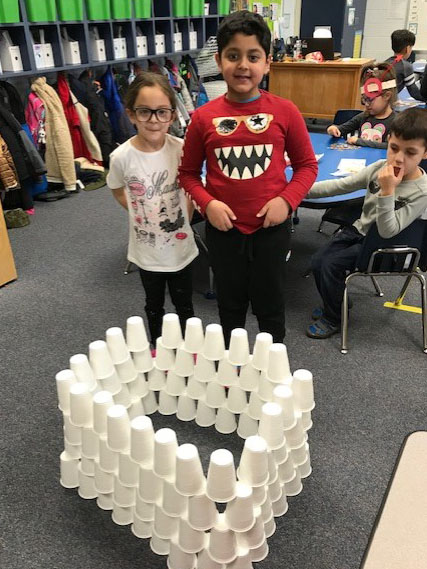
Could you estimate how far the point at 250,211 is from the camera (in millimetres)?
1526

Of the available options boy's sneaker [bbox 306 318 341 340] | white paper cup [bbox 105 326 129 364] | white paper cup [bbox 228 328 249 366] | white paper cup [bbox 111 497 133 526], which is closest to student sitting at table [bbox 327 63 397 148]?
boy's sneaker [bbox 306 318 341 340]

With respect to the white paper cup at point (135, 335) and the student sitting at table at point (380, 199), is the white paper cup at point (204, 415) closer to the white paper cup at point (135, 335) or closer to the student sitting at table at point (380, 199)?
the white paper cup at point (135, 335)

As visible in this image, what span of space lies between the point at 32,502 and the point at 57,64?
3759mm

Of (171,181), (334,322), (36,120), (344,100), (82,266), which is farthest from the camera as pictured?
(344,100)

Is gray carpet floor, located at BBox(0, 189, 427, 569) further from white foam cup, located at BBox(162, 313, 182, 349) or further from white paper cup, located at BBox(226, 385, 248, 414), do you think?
white foam cup, located at BBox(162, 313, 182, 349)

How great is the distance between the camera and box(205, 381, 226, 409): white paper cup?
166 centimetres

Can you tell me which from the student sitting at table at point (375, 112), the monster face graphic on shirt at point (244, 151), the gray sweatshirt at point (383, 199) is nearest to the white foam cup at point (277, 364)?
the monster face graphic on shirt at point (244, 151)

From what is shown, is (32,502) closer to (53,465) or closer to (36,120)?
(53,465)

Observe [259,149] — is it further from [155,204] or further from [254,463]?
[254,463]

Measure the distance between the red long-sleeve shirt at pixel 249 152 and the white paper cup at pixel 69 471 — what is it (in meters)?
0.86

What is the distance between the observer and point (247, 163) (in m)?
1.47

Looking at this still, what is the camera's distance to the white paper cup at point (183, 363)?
1.63m

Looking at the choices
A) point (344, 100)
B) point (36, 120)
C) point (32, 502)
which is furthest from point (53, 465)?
point (344, 100)

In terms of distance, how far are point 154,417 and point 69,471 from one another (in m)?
0.41
